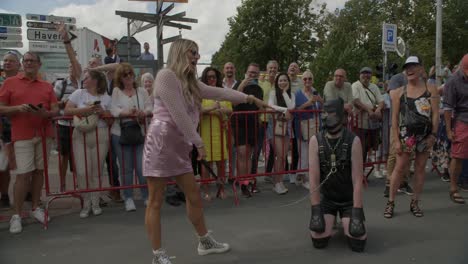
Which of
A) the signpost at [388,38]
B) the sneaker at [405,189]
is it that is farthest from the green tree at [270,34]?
the sneaker at [405,189]

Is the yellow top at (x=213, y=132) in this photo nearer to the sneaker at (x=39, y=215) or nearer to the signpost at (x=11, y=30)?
the sneaker at (x=39, y=215)

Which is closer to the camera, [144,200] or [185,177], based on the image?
[185,177]

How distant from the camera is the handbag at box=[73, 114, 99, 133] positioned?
530 cm

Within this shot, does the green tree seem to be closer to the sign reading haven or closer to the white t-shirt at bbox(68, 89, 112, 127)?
the sign reading haven

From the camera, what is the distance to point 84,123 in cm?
530

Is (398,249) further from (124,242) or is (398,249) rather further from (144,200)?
(144,200)

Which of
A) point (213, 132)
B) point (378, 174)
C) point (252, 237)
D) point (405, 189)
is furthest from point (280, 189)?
point (378, 174)

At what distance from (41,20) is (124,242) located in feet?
33.4

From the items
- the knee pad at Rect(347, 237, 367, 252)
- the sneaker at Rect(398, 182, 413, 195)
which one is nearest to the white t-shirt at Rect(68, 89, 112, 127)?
the knee pad at Rect(347, 237, 367, 252)

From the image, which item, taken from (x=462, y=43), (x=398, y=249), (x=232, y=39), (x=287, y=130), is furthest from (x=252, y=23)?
(x=398, y=249)

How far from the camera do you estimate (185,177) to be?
3.68 m

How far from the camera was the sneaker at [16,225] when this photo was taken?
188 inches

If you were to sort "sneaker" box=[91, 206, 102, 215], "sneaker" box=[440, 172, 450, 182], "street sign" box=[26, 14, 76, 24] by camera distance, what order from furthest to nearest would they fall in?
"street sign" box=[26, 14, 76, 24]
"sneaker" box=[440, 172, 450, 182]
"sneaker" box=[91, 206, 102, 215]

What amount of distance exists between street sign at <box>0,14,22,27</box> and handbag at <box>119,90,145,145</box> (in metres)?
8.89
